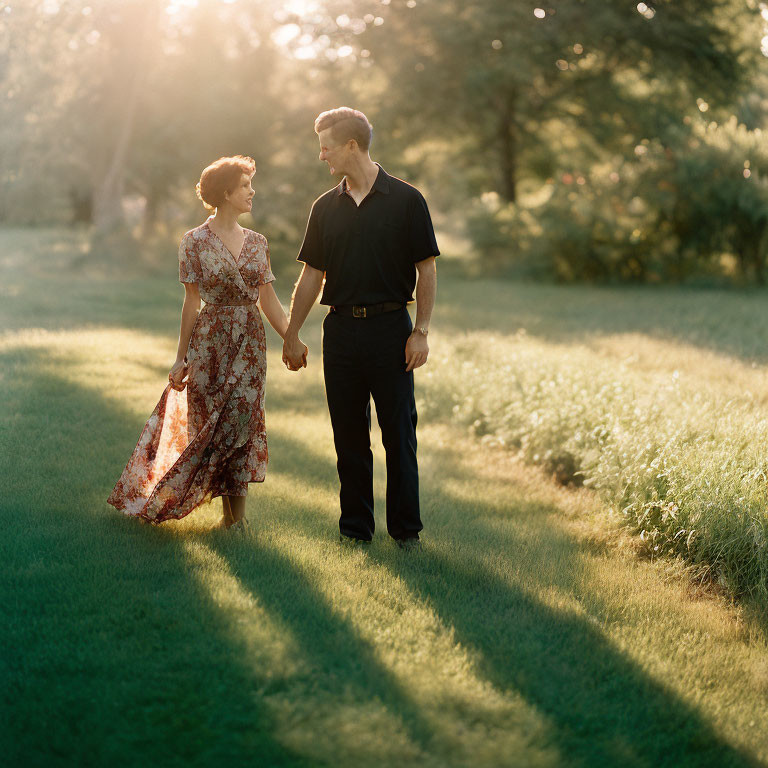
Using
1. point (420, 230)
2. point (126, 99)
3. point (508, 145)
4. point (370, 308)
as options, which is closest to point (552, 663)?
point (370, 308)

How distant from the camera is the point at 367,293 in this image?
16.5ft

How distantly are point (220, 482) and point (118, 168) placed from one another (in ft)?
85.0

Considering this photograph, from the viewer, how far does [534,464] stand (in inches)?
306

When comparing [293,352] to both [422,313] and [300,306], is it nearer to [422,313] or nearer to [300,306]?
[300,306]

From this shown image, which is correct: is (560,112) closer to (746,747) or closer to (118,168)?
(118,168)

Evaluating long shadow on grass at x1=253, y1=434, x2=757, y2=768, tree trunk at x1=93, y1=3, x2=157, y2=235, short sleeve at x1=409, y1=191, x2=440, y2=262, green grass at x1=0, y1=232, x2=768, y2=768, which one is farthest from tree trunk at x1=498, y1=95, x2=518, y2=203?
long shadow on grass at x1=253, y1=434, x2=757, y2=768

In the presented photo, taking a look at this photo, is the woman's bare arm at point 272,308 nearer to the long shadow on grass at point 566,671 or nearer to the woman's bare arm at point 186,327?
the woman's bare arm at point 186,327

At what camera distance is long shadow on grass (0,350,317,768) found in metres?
3.32

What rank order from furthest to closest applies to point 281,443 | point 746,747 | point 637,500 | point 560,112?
point 560,112
point 281,443
point 637,500
point 746,747

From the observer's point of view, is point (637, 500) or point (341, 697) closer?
point (341, 697)

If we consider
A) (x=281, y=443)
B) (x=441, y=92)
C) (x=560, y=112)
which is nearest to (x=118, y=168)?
(x=441, y=92)

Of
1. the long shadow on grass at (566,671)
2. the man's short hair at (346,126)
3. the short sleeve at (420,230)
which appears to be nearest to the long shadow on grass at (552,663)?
the long shadow on grass at (566,671)

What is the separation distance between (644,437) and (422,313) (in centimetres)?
208

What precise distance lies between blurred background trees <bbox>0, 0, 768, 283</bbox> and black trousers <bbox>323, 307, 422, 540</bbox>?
16561 mm
